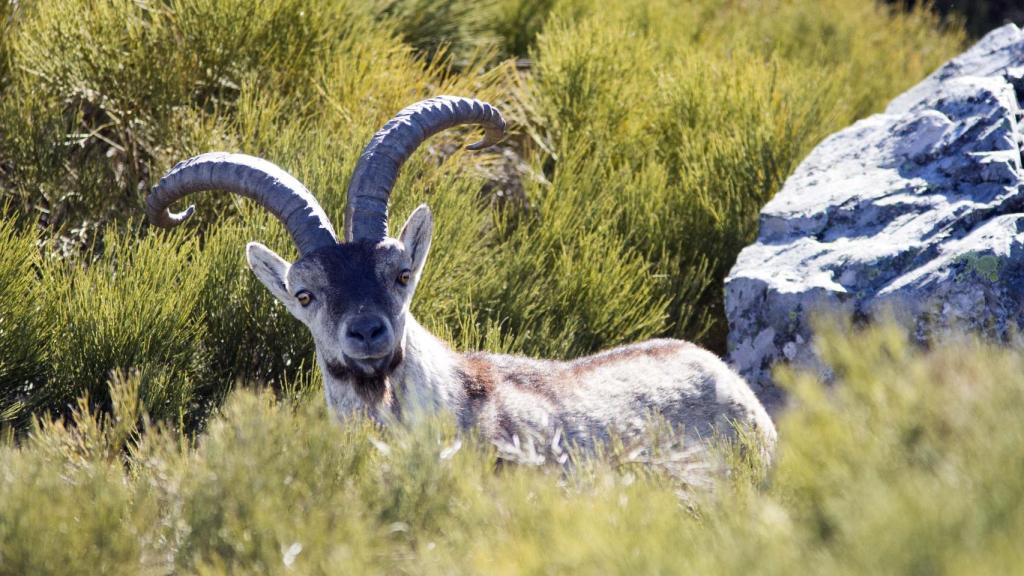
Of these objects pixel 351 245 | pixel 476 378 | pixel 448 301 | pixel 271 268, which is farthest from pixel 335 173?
pixel 476 378

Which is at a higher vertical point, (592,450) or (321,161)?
(321,161)

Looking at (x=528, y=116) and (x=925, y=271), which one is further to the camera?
(x=528, y=116)

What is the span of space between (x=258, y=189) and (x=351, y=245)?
637 millimetres

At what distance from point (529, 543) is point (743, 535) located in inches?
26.7

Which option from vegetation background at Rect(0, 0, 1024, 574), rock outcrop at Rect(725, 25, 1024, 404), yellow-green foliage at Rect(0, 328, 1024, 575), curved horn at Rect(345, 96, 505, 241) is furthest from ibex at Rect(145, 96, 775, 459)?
rock outcrop at Rect(725, 25, 1024, 404)

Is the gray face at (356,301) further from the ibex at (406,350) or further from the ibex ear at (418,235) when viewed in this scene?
the ibex ear at (418,235)

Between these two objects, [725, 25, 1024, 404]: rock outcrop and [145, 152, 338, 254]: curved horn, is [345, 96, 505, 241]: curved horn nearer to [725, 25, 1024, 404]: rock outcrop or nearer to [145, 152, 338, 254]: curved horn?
[145, 152, 338, 254]: curved horn

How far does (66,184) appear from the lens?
27.0ft

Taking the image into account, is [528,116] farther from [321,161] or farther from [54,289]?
[54,289]

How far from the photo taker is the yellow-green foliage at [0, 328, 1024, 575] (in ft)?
10.4

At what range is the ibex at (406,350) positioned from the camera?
17.6 ft

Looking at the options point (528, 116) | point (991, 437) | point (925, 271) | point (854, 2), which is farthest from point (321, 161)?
point (854, 2)

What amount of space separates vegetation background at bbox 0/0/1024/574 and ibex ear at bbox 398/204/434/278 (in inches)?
38.6

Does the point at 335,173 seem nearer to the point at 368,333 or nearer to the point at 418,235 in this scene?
the point at 418,235
